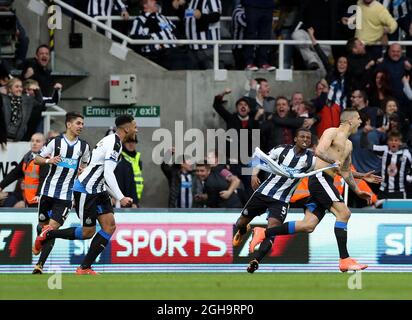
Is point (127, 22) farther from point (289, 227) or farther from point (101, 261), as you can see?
point (289, 227)

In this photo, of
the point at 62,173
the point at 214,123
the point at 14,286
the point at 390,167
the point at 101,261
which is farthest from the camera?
the point at 214,123

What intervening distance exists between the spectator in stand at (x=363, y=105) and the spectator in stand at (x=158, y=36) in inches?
137

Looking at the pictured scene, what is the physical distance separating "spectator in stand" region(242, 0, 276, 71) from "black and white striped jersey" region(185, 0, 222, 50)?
523 millimetres

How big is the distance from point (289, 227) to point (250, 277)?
110 centimetres

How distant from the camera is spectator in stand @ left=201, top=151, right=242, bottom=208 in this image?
68.6ft

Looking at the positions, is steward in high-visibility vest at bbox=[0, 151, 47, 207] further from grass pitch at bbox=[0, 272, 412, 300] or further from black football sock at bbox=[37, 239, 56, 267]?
black football sock at bbox=[37, 239, 56, 267]

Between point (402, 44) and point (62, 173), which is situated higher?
point (402, 44)

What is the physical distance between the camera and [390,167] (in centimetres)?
2100

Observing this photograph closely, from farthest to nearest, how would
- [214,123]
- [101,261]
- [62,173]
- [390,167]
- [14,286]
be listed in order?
[214,123]
[390,167]
[101,261]
[62,173]
[14,286]

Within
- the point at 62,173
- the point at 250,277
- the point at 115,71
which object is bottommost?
the point at 250,277

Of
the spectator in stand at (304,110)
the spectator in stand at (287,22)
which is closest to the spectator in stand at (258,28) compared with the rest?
the spectator in stand at (287,22)

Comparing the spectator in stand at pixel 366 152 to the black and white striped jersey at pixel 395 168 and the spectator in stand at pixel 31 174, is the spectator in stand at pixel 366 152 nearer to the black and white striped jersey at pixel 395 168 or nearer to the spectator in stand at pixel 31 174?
the black and white striped jersey at pixel 395 168

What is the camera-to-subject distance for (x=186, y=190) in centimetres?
2153

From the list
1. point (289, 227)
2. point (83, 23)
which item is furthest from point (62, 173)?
point (83, 23)
